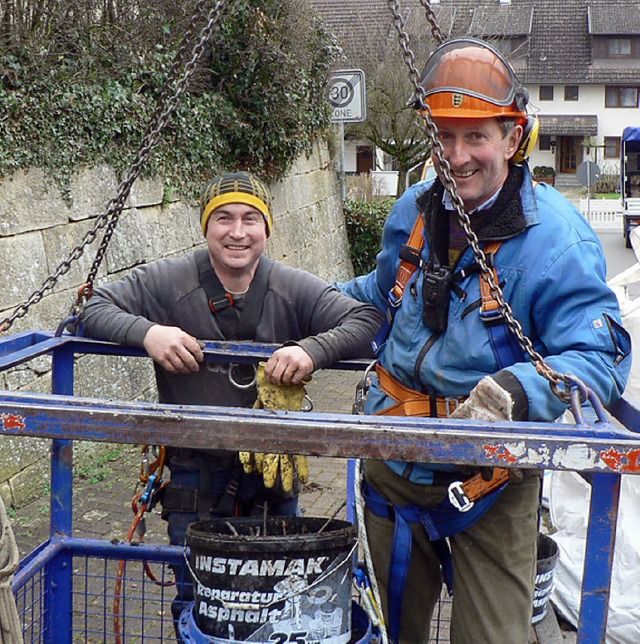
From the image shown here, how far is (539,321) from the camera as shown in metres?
2.45

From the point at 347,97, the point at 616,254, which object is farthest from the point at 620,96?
the point at 347,97

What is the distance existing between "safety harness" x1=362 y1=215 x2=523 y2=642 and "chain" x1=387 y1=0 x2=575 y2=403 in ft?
0.24

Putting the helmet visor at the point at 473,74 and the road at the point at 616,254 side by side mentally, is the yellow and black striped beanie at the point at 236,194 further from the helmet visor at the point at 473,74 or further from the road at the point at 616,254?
the road at the point at 616,254

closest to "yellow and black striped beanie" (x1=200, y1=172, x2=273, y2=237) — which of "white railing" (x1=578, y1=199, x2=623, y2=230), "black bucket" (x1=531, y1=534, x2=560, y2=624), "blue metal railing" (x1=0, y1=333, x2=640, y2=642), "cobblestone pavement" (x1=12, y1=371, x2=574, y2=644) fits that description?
"blue metal railing" (x1=0, y1=333, x2=640, y2=642)

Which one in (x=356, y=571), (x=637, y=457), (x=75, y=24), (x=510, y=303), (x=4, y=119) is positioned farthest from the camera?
(x=75, y=24)

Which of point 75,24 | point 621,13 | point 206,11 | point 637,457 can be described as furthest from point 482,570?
point 621,13

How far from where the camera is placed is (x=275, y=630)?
2295mm

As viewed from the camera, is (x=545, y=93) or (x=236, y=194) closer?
(x=236, y=194)

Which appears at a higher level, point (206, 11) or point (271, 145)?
point (206, 11)

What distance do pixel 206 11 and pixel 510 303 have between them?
6.90 meters

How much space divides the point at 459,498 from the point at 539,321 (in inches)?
20.6

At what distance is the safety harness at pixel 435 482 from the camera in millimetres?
2424

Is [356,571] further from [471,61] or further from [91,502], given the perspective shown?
[91,502]

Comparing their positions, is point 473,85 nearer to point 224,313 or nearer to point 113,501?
point 224,313
